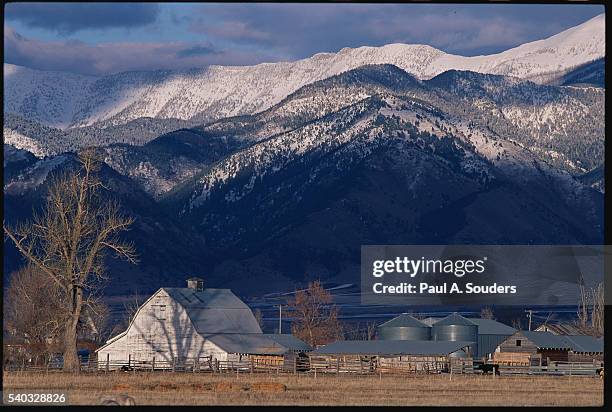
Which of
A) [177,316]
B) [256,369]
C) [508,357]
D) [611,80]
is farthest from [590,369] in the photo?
[611,80]

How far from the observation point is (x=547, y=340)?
108625 mm

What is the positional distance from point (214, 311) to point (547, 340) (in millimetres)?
27573

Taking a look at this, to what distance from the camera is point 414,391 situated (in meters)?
46.8

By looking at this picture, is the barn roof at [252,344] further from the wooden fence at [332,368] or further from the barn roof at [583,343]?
the barn roof at [583,343]

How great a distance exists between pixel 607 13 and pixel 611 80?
108 cm

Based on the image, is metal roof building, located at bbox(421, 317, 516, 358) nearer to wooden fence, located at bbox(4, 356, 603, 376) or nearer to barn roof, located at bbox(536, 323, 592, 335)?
barn roof, located at bbox(536, 323, 592, 335)

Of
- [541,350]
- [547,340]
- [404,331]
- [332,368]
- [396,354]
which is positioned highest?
[404,331]

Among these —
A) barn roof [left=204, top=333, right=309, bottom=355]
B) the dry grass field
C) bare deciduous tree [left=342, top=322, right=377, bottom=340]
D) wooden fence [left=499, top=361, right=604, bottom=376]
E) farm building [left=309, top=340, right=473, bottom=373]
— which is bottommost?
the dry grass field

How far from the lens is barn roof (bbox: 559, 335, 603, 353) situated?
354 ft

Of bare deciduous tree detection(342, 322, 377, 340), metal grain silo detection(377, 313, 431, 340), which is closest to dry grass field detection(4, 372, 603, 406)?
metal grain silo detection(377, 313, 431, 340)

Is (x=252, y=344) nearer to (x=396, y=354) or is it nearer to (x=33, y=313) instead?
(x=396, y=354)

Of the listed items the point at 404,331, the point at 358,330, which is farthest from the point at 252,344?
the point at 358,330

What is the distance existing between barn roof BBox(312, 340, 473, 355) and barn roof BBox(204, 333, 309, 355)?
4.21m

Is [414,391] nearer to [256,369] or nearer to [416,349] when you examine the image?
[256,369]
